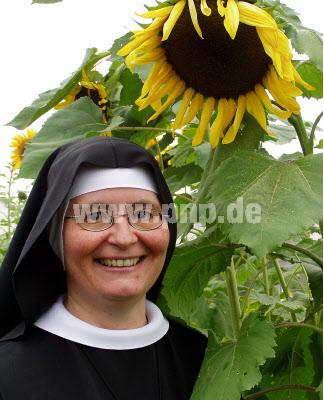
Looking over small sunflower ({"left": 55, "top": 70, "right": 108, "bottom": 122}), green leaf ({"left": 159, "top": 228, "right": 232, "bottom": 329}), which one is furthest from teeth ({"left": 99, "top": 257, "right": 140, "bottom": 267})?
small sunflower ({"left": 55, "top": 70, "right": 108, "bottom": 122})

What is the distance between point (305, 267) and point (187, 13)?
0.74 metres

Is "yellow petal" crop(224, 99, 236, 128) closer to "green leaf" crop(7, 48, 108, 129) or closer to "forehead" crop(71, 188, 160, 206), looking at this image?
"forehead" crop(71, 188, 160, 206)

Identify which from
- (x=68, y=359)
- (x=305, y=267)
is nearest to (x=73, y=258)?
(x=68, y=359)

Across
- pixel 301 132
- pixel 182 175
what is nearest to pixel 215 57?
pixel 301 132

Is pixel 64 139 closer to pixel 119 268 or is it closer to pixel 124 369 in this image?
pixel 119 268

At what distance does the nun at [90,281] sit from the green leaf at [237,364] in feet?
0.26

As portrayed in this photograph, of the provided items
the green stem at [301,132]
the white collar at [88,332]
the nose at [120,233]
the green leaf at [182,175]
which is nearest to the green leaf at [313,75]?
the green stem at [301,132]

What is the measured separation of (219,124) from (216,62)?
0.14m

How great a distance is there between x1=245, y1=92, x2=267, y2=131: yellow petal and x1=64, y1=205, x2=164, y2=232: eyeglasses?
0.31 metres

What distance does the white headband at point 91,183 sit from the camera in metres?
1.46

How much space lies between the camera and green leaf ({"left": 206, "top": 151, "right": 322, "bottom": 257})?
4.28 ft

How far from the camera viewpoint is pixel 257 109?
5.08 ft

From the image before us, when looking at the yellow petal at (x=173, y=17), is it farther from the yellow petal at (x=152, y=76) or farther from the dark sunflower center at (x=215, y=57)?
the yellow petal at (x=152, y=76)

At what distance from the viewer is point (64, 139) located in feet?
5.91
